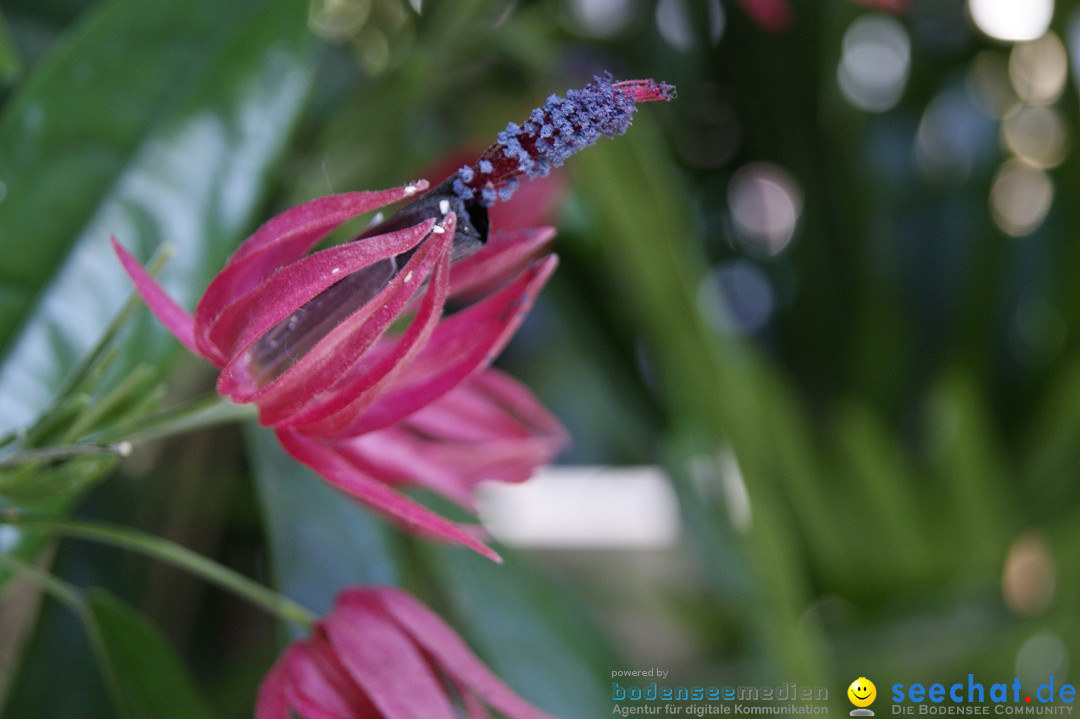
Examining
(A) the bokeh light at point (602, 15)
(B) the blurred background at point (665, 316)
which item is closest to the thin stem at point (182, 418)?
(B) the blurred background at point (665, 316)

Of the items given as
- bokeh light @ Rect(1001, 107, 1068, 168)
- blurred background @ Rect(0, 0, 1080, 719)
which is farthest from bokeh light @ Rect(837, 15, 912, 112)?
bokeh light @ Rect(1001, 107, 1068, 168)

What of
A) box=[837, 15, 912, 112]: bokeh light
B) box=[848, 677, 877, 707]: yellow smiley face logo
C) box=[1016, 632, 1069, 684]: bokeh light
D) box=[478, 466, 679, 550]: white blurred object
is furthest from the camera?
box=[478, 466, 679, 550]: white blurred object

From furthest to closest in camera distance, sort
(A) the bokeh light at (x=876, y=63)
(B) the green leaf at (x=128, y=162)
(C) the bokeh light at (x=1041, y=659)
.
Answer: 1. (A) the bokeh light at (x=876, y=63)
2. (C) the bokeh light at (x=1041, y=659)
3. (B) the green leaf at (x=128, y=162)

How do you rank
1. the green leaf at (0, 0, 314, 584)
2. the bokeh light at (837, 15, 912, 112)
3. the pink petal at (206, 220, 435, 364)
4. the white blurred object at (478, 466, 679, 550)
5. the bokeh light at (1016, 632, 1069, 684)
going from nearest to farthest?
the pink petal at (206, 220, 435, 364) → the green leaf at (0, 0, 314, 584) → the bokeh light at (1016, 632, 1069, 684) → the bokeh light at (837, 15, 912, 112) → the white blurred object at (478, 466, 679, 550)

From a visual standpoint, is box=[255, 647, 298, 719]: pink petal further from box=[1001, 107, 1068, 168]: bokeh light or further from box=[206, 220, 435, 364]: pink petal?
box=[1001, 107, 1068, 168]: bokeh light

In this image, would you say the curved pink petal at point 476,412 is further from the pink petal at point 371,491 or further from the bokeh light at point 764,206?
the bokeh light at point 764,206

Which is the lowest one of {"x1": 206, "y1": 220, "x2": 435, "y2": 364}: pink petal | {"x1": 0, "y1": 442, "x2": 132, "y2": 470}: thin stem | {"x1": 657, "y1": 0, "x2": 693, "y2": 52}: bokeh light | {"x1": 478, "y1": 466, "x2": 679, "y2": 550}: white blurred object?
{"x1": 0, "y1": 442, "x2": 132, "y2": 470}: thin stem

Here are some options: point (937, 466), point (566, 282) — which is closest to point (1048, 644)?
point (937, 466)
